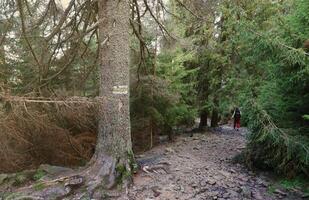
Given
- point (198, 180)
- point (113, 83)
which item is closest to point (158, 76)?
point (113, 83)

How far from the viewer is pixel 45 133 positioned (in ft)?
24.9

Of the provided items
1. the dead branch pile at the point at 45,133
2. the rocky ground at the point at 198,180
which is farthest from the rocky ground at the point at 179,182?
the dead branch pile at the point at 45,133

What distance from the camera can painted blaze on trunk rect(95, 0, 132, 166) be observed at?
554 centimetres

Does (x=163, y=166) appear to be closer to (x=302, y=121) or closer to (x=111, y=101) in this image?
(x=111, y=101)

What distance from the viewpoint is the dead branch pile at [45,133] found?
5355 millimetres

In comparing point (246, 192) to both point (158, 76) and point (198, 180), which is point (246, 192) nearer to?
A: point (198, 180)

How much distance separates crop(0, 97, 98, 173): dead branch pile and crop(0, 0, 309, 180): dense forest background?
3 cm

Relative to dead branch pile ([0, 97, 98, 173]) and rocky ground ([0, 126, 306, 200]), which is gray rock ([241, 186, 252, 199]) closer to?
rocky ground ([0, 126, 306, 200])

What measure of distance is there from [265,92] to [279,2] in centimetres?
467

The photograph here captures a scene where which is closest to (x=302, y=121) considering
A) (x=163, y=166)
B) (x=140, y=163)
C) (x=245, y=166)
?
(x=245, y=166)

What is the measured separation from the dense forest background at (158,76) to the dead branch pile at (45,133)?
26 mm

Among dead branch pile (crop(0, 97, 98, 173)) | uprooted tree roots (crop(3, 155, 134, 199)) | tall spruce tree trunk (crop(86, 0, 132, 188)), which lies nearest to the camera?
uprooted tree roots (crop(3, 155, 134, 199))

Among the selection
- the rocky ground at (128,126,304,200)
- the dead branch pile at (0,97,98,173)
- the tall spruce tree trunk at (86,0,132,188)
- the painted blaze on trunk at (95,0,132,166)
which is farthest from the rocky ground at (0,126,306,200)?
the dead branch pile at (0,97,98,173)

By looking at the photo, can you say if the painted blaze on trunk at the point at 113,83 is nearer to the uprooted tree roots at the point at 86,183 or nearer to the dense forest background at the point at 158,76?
the uprooted tree roots at the point at 86,183
